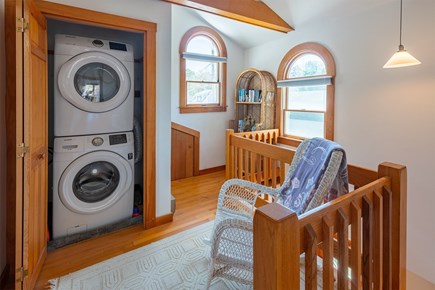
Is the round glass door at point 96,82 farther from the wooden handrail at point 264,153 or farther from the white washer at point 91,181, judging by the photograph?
the wooden handrail at point 264,153

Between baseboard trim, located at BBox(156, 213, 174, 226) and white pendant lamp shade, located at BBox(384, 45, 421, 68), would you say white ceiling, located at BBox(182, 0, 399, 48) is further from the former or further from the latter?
baseboard trim, located at BBox(156, 213, 174, 226)

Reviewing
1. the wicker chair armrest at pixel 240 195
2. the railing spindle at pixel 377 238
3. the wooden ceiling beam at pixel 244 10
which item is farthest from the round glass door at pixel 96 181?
the railing spindle at pixel 377 238

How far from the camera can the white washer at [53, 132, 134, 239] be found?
7.13 ft

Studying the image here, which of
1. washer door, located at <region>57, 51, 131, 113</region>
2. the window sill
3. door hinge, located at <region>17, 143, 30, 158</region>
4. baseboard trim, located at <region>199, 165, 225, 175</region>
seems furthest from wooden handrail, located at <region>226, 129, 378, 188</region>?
door hinge, located at <region>17, 143, 30, 158</region>

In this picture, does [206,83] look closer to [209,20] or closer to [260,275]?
[209,20]

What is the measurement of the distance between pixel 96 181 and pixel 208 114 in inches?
96.3

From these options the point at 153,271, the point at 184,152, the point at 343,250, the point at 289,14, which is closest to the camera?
the point at 343,250

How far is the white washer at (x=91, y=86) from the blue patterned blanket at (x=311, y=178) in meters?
1.66

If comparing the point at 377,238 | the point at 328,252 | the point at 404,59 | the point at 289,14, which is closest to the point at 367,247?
the point at 377,238

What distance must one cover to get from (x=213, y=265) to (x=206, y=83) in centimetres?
341

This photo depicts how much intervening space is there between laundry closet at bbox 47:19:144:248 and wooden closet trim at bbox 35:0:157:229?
211mm

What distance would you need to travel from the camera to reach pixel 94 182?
7.84 ft

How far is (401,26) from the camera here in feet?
8.28

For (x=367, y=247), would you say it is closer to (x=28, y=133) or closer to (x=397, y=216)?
(x=397, y=216)
